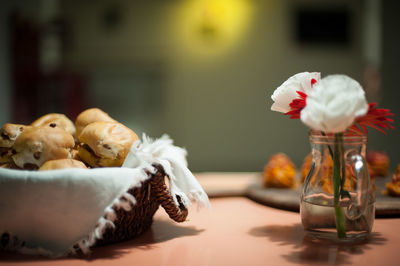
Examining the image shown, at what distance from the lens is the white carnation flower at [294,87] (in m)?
0.68

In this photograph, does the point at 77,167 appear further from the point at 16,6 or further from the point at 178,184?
the point at 16,6

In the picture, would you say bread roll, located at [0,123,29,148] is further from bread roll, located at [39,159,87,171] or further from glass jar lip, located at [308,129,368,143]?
glass jar lip, located at [308,129,368,143]

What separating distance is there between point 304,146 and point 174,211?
2.89 meters

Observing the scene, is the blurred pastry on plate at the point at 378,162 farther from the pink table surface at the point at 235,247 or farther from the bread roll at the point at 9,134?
the bread roll at the point at 9,134

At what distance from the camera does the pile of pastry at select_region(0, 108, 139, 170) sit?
0.65 metres

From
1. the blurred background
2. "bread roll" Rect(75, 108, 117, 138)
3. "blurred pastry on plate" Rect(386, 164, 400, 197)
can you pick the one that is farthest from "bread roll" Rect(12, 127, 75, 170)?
the blurred background

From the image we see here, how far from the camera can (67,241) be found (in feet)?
1.98

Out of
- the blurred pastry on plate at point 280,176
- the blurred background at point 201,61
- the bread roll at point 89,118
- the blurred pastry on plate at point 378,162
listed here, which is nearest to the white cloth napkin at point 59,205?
the bread roll at point 89,118

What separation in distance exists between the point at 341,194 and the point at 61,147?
0.48m

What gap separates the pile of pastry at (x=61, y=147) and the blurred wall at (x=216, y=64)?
→ 2.64 meters

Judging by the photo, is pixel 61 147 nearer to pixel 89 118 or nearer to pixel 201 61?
pixel 89 118

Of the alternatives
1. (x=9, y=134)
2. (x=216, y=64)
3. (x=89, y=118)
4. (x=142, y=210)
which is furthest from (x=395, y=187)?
(x=216, y=64)

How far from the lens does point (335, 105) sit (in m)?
0.57

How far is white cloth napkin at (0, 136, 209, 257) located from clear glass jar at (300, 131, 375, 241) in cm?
31
